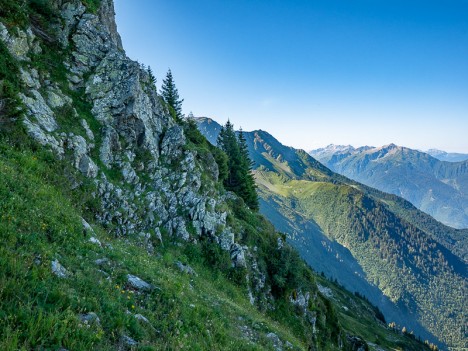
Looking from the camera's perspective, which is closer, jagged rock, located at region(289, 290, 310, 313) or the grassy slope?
the grassy slope

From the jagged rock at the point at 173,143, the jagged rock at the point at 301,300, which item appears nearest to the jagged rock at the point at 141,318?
the jagged rock at the point at 173,143

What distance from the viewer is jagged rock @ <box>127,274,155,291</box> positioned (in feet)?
35.2

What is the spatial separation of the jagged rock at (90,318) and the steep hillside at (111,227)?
58 mm

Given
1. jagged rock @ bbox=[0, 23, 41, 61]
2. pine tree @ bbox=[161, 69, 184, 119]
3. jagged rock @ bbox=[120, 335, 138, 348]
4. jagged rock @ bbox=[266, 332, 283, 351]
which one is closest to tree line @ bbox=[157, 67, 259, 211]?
pine tree @ bbox=[161, 69, 184, 119]

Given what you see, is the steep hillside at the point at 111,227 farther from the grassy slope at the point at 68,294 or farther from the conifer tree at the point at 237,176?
the conifer tree at the point at 237,176

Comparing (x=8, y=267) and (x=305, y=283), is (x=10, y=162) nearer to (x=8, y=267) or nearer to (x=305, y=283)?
(x=8, y=267)

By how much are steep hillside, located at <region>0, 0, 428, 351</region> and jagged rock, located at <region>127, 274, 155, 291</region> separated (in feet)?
0.23

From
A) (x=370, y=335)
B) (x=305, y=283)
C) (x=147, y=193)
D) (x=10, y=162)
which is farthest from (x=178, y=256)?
(x=370, y=335)

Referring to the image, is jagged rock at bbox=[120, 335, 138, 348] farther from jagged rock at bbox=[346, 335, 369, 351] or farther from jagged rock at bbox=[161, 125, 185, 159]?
jagged rock at bbox=[346, 335, 369, 351]

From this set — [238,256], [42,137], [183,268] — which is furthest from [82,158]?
[238,256]

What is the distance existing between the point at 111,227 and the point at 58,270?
11.9m

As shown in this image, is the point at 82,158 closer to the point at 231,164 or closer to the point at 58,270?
the point at 58,270

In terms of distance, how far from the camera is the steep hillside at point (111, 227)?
24.5ft

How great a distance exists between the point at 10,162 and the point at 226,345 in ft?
46.6
